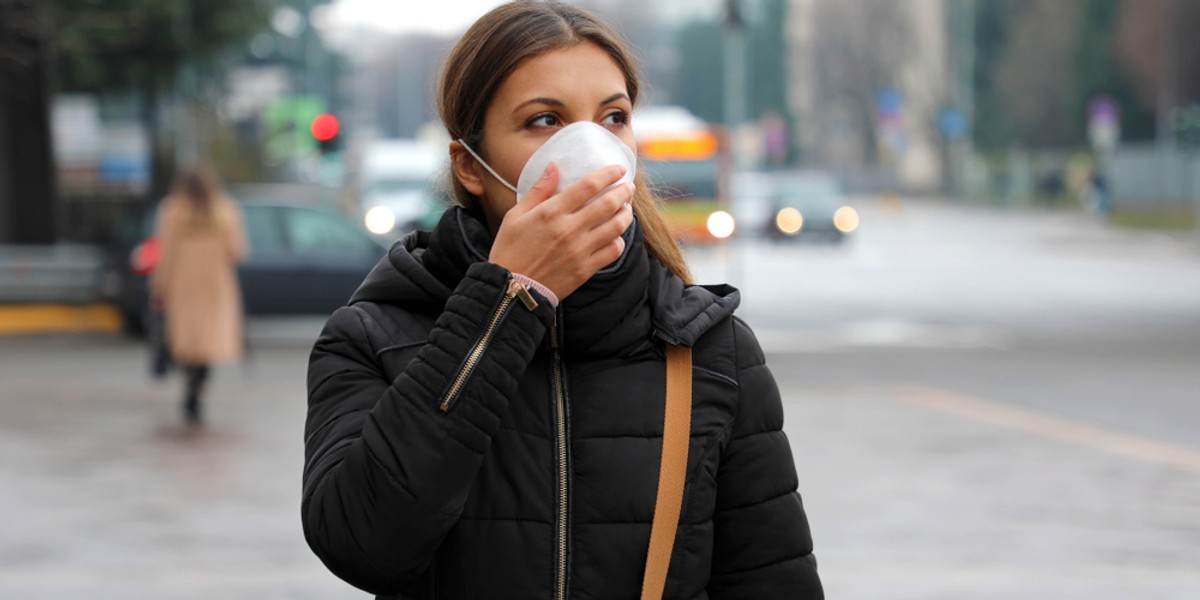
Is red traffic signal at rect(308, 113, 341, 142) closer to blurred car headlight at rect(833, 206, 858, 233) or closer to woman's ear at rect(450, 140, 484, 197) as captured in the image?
blurred car headlight at rect(833, 206, 858, 233)

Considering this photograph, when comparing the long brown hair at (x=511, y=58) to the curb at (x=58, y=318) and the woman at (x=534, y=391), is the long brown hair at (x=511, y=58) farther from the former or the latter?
the curb at (x=58, y=318)

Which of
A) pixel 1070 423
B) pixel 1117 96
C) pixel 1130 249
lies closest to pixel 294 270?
pixel 1070 423

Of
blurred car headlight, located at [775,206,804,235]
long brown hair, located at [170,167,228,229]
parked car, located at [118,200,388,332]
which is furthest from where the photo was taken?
blurred car headlight, located at [775,206,804,235]

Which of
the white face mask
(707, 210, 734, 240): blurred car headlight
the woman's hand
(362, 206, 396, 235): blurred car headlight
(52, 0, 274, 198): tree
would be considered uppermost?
(52, 0, 274, 198): tree

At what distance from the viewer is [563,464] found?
208cm

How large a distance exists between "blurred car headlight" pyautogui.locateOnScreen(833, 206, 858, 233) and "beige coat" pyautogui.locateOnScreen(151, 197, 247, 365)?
33018 mm

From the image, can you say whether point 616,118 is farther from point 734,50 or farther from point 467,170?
point 734,50

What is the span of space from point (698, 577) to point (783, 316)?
19.2 meters

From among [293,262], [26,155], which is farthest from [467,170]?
[26,155]

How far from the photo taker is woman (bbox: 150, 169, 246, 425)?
37.6 feet

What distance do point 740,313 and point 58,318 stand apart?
24.6 feet

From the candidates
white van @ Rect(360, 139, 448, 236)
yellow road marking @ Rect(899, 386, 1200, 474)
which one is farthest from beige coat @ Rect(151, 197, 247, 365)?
white van @ Rect(360, 139, 448, 236)

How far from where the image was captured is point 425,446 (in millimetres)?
1965

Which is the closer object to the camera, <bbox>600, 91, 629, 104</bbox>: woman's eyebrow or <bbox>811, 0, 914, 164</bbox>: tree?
<bbox>600, 91, 629, 104</bbox>: woman's eyebrow
